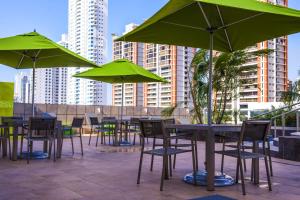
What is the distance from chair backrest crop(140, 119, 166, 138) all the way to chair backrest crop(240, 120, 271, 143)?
2.99 ft

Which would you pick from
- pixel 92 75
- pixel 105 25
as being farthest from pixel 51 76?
pixel 92 75

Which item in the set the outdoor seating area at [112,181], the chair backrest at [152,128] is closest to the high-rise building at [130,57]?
the outdoor seating area at [112,181]

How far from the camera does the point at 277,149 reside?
679 centimetres

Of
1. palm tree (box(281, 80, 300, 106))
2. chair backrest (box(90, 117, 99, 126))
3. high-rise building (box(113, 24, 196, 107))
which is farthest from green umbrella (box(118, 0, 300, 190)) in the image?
high-rise building (box(113, 24, 196, 107))

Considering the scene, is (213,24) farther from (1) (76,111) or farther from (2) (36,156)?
(1) (76,111)

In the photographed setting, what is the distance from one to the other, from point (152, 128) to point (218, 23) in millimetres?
1485

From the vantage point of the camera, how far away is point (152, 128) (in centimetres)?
411

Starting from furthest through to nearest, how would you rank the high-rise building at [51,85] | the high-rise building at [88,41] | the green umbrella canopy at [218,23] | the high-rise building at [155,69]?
the high-rise building at [155,69]
the high-rise building at [88,41]
the high-rise building at [51,85]
the green umbrella canopy at [218,23]

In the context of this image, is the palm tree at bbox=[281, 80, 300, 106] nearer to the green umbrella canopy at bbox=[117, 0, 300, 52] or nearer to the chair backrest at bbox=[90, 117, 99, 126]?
the green umbrella canopy at bbox=[117, 0, 300, 52]

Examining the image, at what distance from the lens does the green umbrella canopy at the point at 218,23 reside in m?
3.51

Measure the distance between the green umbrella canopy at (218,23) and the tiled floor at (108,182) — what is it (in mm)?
1864

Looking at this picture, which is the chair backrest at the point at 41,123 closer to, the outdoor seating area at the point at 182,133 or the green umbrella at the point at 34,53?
the outdoor seating area at the point at 182,133

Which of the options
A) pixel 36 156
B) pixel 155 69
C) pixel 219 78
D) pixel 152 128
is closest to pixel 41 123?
pixel 36 156

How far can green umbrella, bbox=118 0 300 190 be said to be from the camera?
3.52 metres
